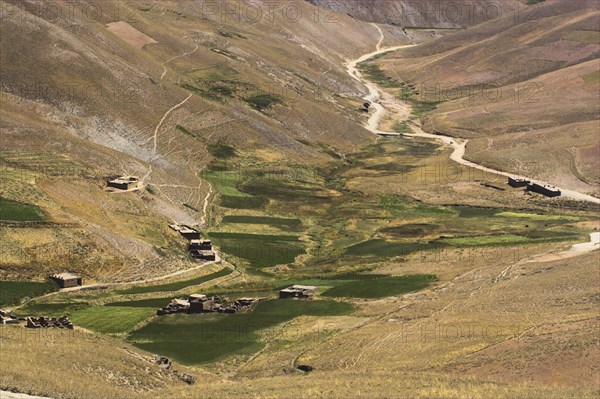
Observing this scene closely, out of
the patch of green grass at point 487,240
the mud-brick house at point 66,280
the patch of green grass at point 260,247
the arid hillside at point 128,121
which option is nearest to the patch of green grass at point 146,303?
the mud-brick house at point 66,280

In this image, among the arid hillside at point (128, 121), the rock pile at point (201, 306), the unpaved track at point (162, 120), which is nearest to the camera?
the rock pile at point (201, 306)

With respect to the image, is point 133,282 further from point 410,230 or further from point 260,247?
point 410,230

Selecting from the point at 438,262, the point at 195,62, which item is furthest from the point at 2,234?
the point at 195,62

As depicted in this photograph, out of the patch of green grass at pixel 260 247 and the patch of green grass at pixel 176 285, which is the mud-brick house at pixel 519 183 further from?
the patch of green grass at pixel 176 285

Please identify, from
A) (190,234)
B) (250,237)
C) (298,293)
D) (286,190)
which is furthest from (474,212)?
(298,293)

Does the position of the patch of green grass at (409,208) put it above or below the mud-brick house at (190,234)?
above

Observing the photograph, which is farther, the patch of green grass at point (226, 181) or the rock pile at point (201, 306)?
the patch of green grass at point (226, 181)

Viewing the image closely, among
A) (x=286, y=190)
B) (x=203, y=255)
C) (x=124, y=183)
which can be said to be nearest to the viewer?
(x=203, y=255)

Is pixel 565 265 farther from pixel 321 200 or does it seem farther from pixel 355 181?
pixel 355 181
